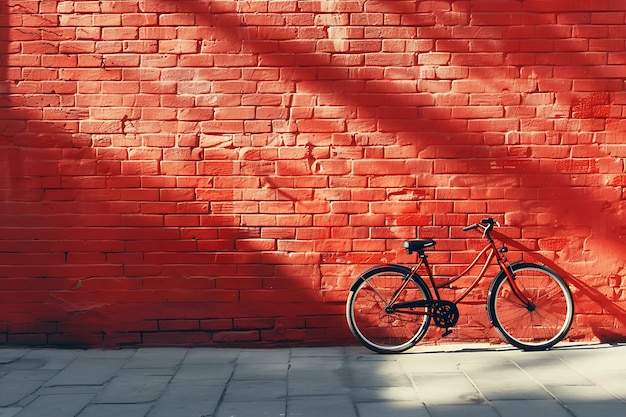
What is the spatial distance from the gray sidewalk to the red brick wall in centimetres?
38

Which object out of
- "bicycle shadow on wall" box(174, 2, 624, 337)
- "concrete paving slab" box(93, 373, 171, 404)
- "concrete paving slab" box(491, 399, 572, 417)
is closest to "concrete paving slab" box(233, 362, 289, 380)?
"concrete paving slab" box(93, 373, 171, 404)

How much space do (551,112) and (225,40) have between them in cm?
275

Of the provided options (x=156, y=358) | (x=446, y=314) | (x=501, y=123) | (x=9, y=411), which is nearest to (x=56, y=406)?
(x=9, y=411)

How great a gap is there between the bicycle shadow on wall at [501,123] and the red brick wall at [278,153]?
0.05 ft

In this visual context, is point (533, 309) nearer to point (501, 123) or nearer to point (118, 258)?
point (501, 123)

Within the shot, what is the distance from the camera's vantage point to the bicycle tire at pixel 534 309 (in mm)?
6176

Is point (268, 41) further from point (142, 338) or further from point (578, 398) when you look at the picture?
point (578, 398)

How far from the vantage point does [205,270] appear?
628 centimetres

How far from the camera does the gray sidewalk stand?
15.5ft

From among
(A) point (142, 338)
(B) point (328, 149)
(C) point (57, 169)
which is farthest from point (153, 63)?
(A) point (142, 338)

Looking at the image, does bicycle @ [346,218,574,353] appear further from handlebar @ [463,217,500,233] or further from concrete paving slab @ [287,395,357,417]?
concrete paving slab @ [287,395,357,417]

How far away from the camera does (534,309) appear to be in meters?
6.21

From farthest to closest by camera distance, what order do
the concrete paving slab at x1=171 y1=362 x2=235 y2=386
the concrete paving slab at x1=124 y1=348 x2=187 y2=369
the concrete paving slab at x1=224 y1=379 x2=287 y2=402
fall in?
the concrete paving slab at x1=124 y1=348 x2=187 y2=369, the concrete paving slab at x1=171 y1=362 x2=235 y2=386, the concrete paving slab at x1=224 y1=379 x2=287 y2=402

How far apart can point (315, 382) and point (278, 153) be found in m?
1.94
